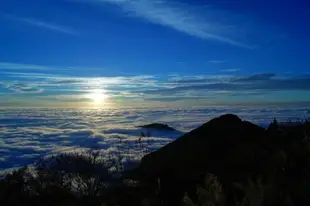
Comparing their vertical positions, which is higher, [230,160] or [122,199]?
[230,160]

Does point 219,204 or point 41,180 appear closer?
point 219,204

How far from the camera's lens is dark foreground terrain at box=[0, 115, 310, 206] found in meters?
3.74

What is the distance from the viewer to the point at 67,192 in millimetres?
5559

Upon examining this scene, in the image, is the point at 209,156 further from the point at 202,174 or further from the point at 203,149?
the point at 202,174

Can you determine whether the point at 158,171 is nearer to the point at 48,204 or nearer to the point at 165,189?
the point at 165,189

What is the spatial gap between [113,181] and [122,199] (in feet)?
6.45

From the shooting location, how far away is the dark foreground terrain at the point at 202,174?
374 cm

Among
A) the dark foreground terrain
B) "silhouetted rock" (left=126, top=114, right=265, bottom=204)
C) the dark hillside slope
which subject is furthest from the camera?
the dark hillside slope

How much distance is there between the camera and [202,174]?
5355 millimetres

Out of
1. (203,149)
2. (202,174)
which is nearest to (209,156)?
(203,149)

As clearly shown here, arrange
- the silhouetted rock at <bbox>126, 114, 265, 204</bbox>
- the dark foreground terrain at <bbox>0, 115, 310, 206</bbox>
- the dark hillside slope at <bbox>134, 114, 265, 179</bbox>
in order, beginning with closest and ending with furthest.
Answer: the dark foreground terrain at <bbox>0, 115, 310, 206</bbox>, the silhouetted rock at <bbox>126, 114, 265, 204</bbox>, the dark hillside slope at <bbox>134, 114, 265, 179</bbox>

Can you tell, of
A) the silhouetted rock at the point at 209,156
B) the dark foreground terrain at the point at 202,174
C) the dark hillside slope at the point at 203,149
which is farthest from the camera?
the dark hillside slope at the point at 203,149

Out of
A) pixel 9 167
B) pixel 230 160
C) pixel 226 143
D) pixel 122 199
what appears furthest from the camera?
pixel 9 167

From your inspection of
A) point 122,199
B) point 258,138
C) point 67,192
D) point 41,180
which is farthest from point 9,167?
point 258,138
